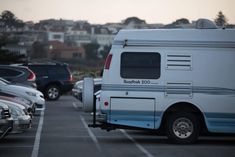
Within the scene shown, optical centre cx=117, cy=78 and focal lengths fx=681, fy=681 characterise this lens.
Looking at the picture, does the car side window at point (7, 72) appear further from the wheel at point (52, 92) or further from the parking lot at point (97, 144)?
the parking lot at point (97, 144)

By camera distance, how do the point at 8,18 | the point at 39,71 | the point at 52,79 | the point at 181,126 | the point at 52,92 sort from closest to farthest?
1. the point at 181,126
2. the point at 52,79
3. the point at 39,71
4. the point at 52,92
5. the point at 8,18

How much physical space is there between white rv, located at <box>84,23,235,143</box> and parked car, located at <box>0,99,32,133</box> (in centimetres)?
177

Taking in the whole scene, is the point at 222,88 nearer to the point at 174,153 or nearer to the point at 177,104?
the point at 177,104

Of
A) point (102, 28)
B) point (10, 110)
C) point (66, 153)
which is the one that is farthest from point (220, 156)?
point (102, 28)

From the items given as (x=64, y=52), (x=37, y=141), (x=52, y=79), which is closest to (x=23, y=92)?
(x=37, y=141)

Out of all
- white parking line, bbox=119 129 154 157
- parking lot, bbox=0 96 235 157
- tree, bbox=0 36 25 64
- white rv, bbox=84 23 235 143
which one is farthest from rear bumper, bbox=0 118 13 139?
tree, bbox=0 36 25 64

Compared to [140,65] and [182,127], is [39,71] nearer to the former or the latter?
[140,65]

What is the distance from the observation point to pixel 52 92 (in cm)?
3516

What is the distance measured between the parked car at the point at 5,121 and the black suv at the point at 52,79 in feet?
66.0

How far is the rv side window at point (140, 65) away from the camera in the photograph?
15.8 m

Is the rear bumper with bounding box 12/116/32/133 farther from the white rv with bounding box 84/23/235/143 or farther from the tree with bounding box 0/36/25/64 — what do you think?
the tree with bounding box 0/36/25/64

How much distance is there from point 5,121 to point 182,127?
4.32 metres

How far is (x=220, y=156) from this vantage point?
13.9 metres

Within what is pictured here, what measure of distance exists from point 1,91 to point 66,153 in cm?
857
